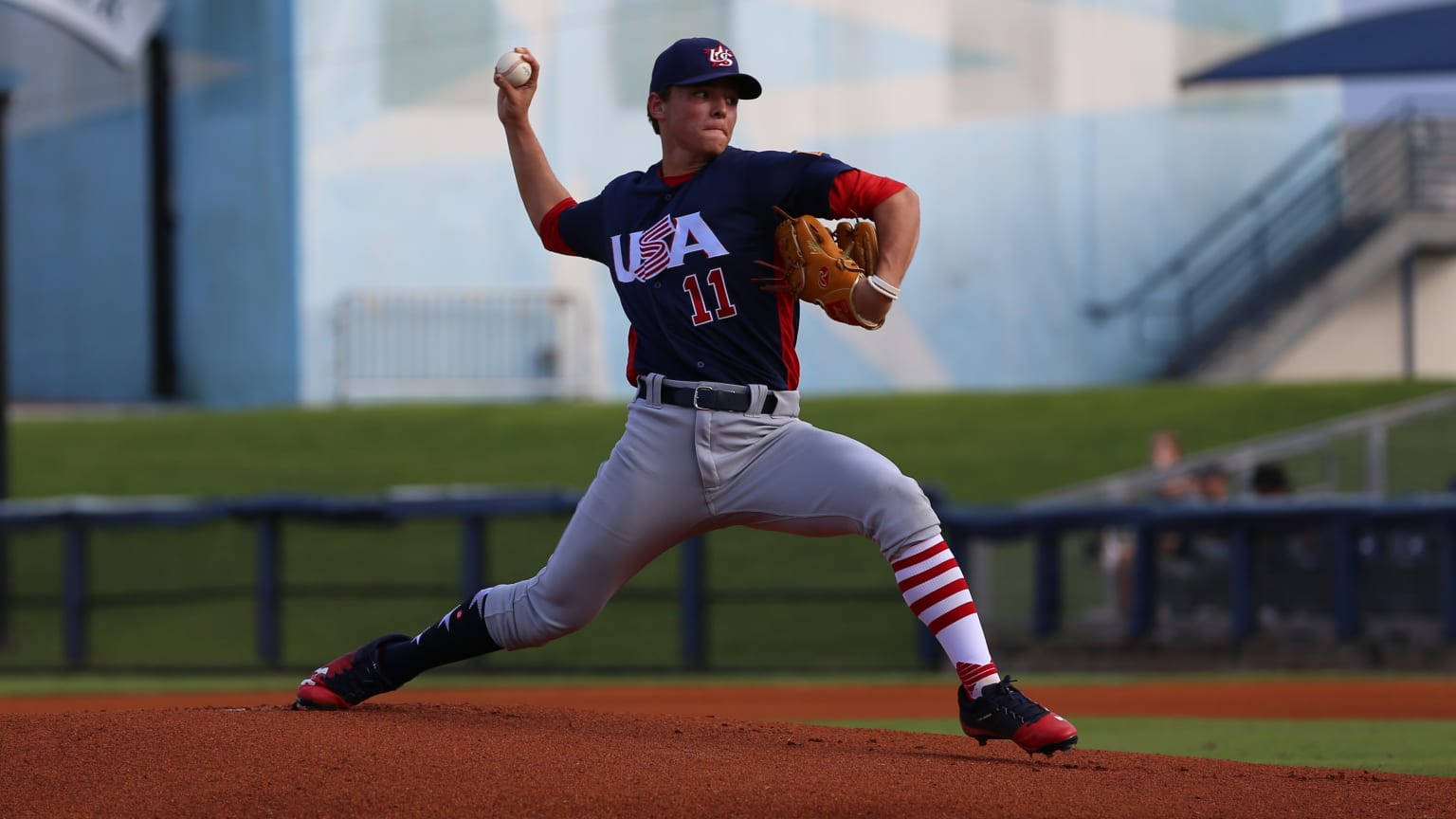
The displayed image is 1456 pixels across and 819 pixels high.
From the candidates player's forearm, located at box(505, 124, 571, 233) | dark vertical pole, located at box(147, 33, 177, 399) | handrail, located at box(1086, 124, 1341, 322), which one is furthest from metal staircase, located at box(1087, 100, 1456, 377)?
player's forearm, located at box(505, 124, 571, 233)

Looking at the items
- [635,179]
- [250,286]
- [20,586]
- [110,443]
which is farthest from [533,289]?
[635,179]

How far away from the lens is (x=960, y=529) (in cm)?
1239

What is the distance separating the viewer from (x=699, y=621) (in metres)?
12.5

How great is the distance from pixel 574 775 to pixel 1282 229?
19.1 metres

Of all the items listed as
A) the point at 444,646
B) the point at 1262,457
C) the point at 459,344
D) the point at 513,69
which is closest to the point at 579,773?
the point at 444,646

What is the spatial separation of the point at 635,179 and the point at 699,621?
752cm

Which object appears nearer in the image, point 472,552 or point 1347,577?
point 1347,577

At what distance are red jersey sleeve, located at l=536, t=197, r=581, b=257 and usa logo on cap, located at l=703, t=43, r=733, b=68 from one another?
2.44 feet

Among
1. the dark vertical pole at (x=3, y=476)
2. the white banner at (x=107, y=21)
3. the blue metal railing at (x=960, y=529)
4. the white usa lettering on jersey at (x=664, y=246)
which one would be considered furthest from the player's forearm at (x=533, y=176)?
the white banner at (x=107, y=21)

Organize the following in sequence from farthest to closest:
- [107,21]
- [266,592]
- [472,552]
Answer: [107,21]
[266,592]
[472,552]

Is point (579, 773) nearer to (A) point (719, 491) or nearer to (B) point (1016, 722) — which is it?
(A) point (719, 491)

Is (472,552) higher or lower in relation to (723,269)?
lower

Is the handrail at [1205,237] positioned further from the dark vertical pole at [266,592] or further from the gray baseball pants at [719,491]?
the gray baseball pants at [719,491]

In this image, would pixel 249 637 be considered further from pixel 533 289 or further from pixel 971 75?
pixel 971 75
